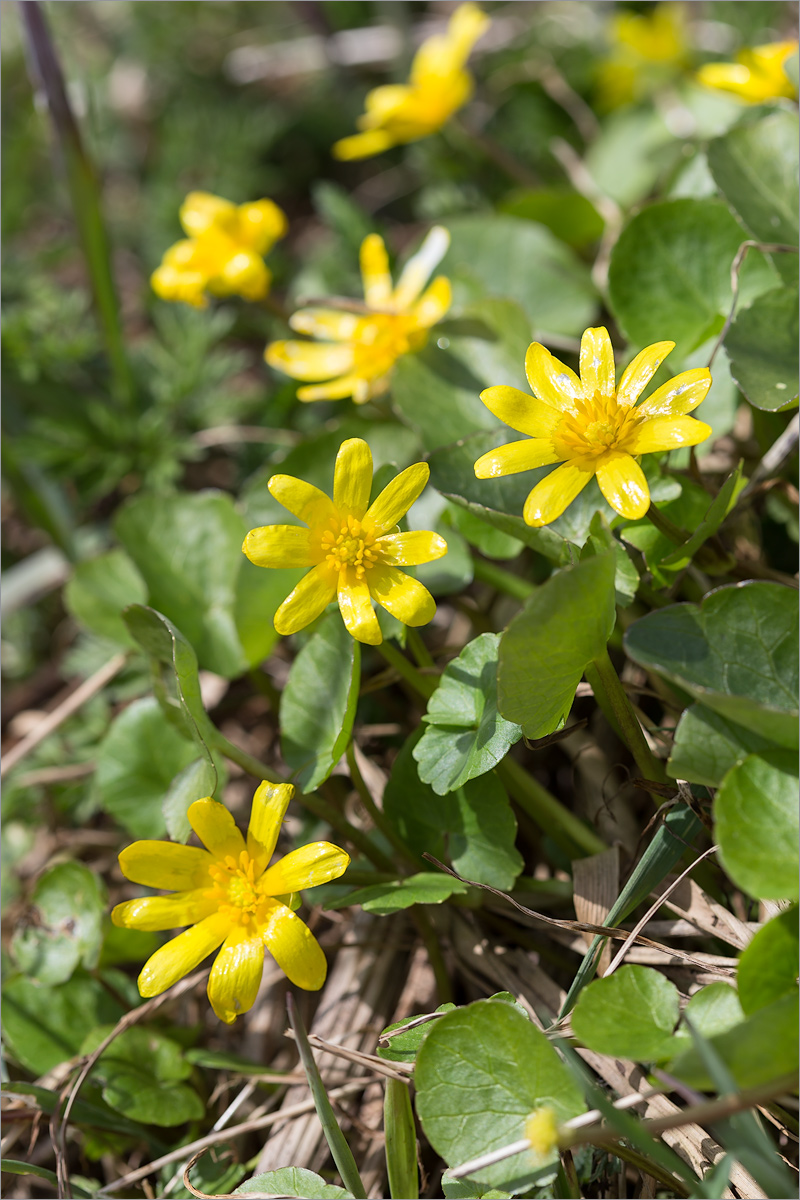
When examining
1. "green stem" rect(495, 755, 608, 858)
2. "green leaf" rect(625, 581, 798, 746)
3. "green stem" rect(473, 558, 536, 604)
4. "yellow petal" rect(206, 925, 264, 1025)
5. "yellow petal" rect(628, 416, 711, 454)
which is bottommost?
"green stem" rect(495, 755, 608, 858)

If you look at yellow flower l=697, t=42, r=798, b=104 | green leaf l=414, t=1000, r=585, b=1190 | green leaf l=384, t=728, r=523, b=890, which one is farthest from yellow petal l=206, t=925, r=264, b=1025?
yellow flower l=697, t=42, r=798, b=104

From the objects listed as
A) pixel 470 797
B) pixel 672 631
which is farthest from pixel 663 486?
pixel 470 797

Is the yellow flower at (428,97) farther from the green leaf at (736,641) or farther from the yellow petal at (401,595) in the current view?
the green leaf at (736,641)

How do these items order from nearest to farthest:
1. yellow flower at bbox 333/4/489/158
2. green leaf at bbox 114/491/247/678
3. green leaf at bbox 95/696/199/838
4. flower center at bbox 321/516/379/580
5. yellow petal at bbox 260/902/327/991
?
yellow petal at bbox 260/902/327/991 → flower center at bbox 321/516/379/580 → green leaf at bbox 95/696/199/838 → green leaf at bbox 114/491/247/678 → yellow flower at bbox 333/4/489/158

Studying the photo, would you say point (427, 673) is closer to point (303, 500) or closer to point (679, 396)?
point (303, 500)

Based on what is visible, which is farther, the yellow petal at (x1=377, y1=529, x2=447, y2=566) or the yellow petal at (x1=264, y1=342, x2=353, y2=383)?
the yellow petal at (x1=264, y1=342, x2=353, y2=383)

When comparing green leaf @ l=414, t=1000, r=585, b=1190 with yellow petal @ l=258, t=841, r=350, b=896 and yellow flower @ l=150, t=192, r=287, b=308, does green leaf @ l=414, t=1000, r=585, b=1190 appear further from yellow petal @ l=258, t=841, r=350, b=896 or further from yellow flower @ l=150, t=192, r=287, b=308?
yellow flower @ l=150, t=192, r=287, b=308

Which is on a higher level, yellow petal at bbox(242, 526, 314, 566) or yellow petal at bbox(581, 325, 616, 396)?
yellow petal at bbox(581, 325, 616, 396)

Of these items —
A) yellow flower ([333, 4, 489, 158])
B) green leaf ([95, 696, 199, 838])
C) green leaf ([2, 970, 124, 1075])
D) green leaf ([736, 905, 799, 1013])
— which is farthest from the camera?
yellow flower ([333, 4, 489, 158])
